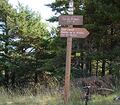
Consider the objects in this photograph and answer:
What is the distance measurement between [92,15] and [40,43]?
12295mm

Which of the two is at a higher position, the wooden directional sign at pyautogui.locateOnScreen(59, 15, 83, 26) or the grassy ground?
the wooden directional sign at pyautogui.locateOnScreen(59, 15, 83, 26)

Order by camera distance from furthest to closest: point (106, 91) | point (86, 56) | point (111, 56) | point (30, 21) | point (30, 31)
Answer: point (30, 21) → point (30, 31) → point (86, 56) → point (111, 56) → point (106, 91)

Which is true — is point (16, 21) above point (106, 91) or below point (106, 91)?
above

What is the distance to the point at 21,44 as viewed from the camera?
3014 centimetres

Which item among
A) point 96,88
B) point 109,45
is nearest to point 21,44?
point 109,45

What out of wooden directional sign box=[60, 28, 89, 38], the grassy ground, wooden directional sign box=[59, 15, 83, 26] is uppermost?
wooden directional sign box=[59, 15, 83, 26]

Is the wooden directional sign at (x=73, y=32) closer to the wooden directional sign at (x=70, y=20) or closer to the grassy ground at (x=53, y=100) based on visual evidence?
the wooden directional sign at (x=70, y=20)

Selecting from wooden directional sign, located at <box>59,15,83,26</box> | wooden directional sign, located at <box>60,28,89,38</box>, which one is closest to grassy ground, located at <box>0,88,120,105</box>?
wooden directional sign, located at <box>60,28,89,38</box>

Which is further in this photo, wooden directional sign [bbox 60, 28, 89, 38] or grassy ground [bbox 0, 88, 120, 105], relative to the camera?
grassy ground [bbox 0, 88, 120, 105]

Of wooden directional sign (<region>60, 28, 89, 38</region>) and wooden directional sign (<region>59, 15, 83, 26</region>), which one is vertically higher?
wooden directional sign (<region>59, 15, 83, 26</region>)

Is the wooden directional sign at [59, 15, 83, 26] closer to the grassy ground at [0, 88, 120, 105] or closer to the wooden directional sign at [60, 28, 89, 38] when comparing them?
the wooden directional sign at [60, 28, 89, 38]

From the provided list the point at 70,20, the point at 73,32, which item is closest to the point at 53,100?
the point at 73,32

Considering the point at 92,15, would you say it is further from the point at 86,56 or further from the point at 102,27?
the point at 86,56

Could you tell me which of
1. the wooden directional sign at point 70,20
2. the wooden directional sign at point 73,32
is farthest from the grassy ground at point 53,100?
the wooden directional sign at point 70,20
